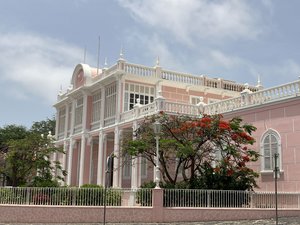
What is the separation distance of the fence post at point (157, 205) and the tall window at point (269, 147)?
237 inches

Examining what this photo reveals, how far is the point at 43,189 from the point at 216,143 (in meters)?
7.32

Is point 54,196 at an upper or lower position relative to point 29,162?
lower

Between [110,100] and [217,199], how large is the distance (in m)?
13.3

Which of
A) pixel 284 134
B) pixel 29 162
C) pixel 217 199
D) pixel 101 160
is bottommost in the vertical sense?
pixel 217 199

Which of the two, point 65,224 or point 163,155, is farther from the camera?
point 163,155

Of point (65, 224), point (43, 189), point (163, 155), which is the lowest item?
point (65, 224)

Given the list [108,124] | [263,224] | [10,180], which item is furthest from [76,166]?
[263,224]

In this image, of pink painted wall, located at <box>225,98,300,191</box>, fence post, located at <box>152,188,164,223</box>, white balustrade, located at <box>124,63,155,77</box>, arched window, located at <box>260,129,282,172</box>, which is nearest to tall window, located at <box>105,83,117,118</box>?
white balustrade, located at <box>124,63,155,77</box>

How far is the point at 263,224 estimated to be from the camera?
45.5 ft

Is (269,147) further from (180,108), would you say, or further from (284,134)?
(180,108)

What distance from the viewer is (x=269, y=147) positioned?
60.5 feet

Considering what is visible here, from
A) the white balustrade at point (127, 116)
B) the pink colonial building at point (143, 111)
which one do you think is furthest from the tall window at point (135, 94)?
the white balustrade at point (127, 116)

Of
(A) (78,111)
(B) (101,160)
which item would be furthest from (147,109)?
(A) (78,111)

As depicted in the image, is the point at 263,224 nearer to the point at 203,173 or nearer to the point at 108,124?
the point at 203,173
